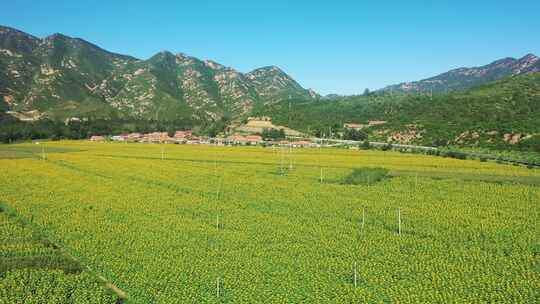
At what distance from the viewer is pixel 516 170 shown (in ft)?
195

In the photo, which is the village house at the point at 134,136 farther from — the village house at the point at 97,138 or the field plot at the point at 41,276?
the field plot at the point at 41,276

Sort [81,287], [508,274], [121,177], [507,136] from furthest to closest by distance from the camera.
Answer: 1. [507,136]
2. [121,177]
3. [508,274]
4. [81,287]

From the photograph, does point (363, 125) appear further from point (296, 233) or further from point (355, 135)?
point (296, 233)

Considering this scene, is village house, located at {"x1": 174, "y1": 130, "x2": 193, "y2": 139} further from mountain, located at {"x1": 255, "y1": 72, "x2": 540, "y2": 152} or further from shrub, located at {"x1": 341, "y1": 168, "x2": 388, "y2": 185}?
shrub, located at {"x1": 341, "y1": 168, "x2": 388, "y2": 185}

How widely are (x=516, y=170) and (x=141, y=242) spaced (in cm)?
4929

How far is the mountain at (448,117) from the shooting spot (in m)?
98.7

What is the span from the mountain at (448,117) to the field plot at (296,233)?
4548 cm

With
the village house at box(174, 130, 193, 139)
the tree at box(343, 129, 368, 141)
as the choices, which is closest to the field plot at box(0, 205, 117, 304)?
the tree at box(343, 129, 368, 141)

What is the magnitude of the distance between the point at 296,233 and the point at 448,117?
104080 mm

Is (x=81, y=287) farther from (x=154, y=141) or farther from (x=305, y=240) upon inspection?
(x=154, y=141)

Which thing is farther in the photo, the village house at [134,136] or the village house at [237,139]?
the village house at [134,136]

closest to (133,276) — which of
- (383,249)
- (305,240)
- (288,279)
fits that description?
(288,279)

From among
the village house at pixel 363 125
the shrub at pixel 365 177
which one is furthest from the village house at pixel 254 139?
the shrub at pixel 365 177

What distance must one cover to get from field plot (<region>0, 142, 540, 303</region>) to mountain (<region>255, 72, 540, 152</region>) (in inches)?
1790
